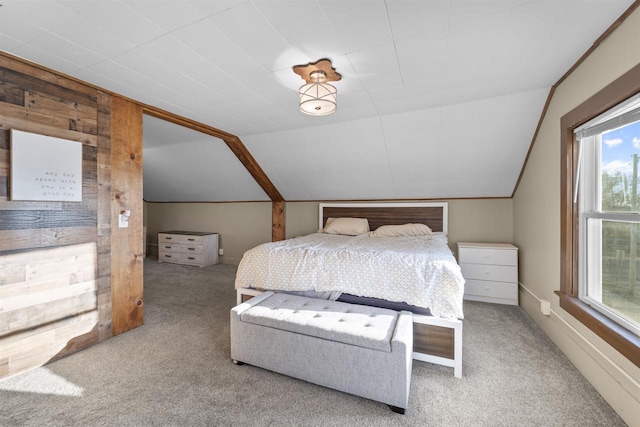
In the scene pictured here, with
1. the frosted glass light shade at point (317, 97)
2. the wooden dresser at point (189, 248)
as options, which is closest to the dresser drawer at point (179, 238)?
the wooden dresser at point (189, 248)

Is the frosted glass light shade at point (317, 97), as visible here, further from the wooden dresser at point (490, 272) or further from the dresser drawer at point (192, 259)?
the dresser drawer at point (192, 259)

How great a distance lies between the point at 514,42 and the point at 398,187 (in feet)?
8.10

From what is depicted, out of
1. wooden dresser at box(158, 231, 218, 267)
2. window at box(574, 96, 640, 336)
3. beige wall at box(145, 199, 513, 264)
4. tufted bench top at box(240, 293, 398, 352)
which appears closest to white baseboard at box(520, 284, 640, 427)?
window at box(574, 96, 640, 336)

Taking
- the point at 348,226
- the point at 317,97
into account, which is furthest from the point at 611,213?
the point at 348,226

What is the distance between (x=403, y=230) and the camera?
3924mm

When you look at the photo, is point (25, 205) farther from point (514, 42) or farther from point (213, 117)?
point (514, 42)

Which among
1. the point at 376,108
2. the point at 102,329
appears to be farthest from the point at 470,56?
the point at 102,329

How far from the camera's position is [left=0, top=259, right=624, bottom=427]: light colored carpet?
1496 millimetres

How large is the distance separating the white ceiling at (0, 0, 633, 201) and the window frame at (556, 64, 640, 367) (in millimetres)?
382

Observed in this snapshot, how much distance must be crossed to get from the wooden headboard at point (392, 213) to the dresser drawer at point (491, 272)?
2.39 ft

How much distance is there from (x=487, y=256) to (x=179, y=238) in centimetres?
526

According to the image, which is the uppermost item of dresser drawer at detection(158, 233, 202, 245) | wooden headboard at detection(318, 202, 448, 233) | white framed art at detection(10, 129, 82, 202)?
white framed art at detection(10, 129, 82, 202)

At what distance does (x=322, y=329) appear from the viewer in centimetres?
170

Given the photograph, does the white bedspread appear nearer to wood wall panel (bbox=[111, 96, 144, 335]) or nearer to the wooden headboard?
wood wall panel (bbox=[111, 96, 144, 335])
